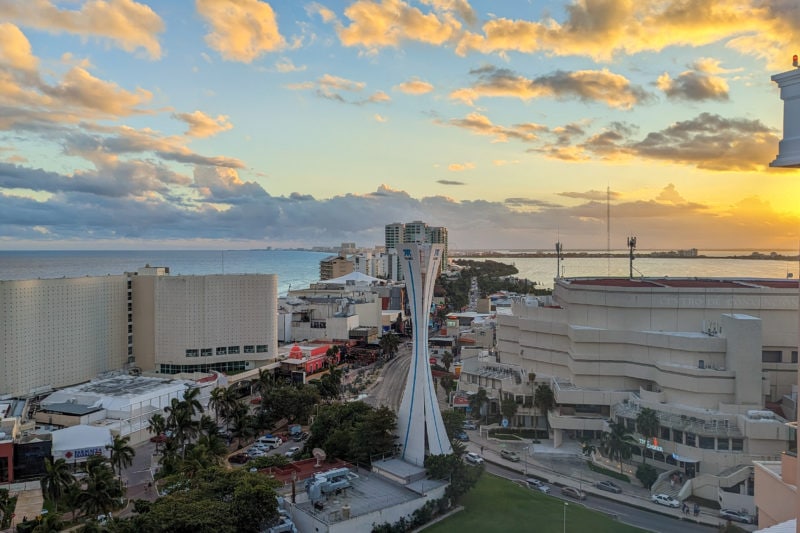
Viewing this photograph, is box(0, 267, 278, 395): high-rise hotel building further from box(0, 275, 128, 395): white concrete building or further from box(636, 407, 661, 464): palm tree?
box(636, 407, 661, 464): palm tree

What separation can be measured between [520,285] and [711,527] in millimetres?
141958

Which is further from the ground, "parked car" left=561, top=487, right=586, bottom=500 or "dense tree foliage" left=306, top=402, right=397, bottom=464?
"dense tree foliage" left=306, top=402, right=397, bottom=464

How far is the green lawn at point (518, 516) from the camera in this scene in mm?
33750

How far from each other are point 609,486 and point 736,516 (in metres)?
7.63

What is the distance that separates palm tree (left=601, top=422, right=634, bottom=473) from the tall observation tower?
497 inches

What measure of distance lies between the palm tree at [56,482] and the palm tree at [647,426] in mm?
39499

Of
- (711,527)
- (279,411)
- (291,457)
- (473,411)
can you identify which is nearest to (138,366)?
(279,411)

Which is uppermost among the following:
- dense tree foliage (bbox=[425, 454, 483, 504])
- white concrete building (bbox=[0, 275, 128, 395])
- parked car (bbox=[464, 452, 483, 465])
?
white concrete building (bbox=[0, 275, 128, 395])

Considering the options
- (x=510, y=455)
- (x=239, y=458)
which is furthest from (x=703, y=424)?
(x=239, y=458)

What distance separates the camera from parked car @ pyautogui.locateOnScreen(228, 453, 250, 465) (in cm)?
4570

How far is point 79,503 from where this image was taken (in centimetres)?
3269

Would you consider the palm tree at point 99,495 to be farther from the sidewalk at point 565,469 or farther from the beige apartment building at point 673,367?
the beige apartment building at point 673,367

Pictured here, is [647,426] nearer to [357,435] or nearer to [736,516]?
[736,516]

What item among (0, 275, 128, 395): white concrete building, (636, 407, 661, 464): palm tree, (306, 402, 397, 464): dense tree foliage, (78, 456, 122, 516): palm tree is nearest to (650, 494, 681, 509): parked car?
(636, 407, 661, 464): palm tree
